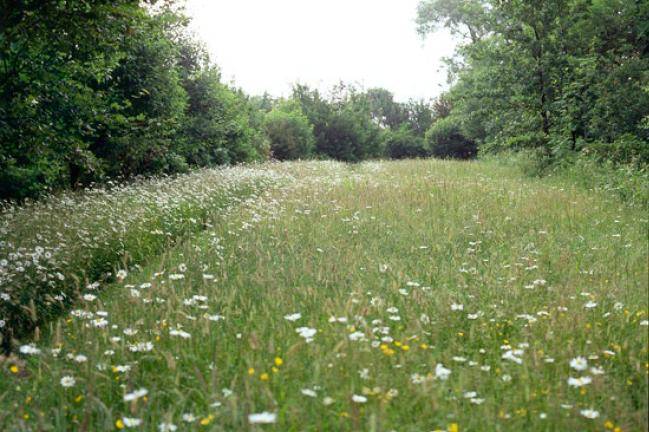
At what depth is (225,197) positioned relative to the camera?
11828 mm

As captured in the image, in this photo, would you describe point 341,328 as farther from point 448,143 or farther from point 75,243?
point 448,143

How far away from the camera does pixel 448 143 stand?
1774 inches

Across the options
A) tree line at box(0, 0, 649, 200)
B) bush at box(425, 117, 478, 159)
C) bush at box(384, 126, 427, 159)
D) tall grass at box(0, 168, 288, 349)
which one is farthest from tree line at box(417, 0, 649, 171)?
bush at box(384, 126, 427, 159)

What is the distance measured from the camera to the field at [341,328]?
2.88m

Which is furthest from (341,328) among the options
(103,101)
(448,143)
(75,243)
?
(448,143)

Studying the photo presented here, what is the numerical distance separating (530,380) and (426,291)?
1.51m

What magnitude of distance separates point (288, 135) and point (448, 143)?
15.2 metres

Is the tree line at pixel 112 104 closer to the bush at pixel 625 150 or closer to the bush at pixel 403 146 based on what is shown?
the bush at pixel 625 150

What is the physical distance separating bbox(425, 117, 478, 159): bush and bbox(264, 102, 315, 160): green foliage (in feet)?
38.8

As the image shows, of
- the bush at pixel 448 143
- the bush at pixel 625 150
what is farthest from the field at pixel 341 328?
the bush at pixel 448 143

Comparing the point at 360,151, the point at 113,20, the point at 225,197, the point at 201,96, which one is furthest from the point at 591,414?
the point at 360,151

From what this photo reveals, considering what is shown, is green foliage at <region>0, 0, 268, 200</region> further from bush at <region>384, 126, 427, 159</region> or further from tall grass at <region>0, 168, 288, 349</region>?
bush at <region>384, 126, 427, 159</region>

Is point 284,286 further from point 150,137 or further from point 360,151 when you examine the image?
point 360,151

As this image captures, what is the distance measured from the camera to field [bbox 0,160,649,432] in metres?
2.88
